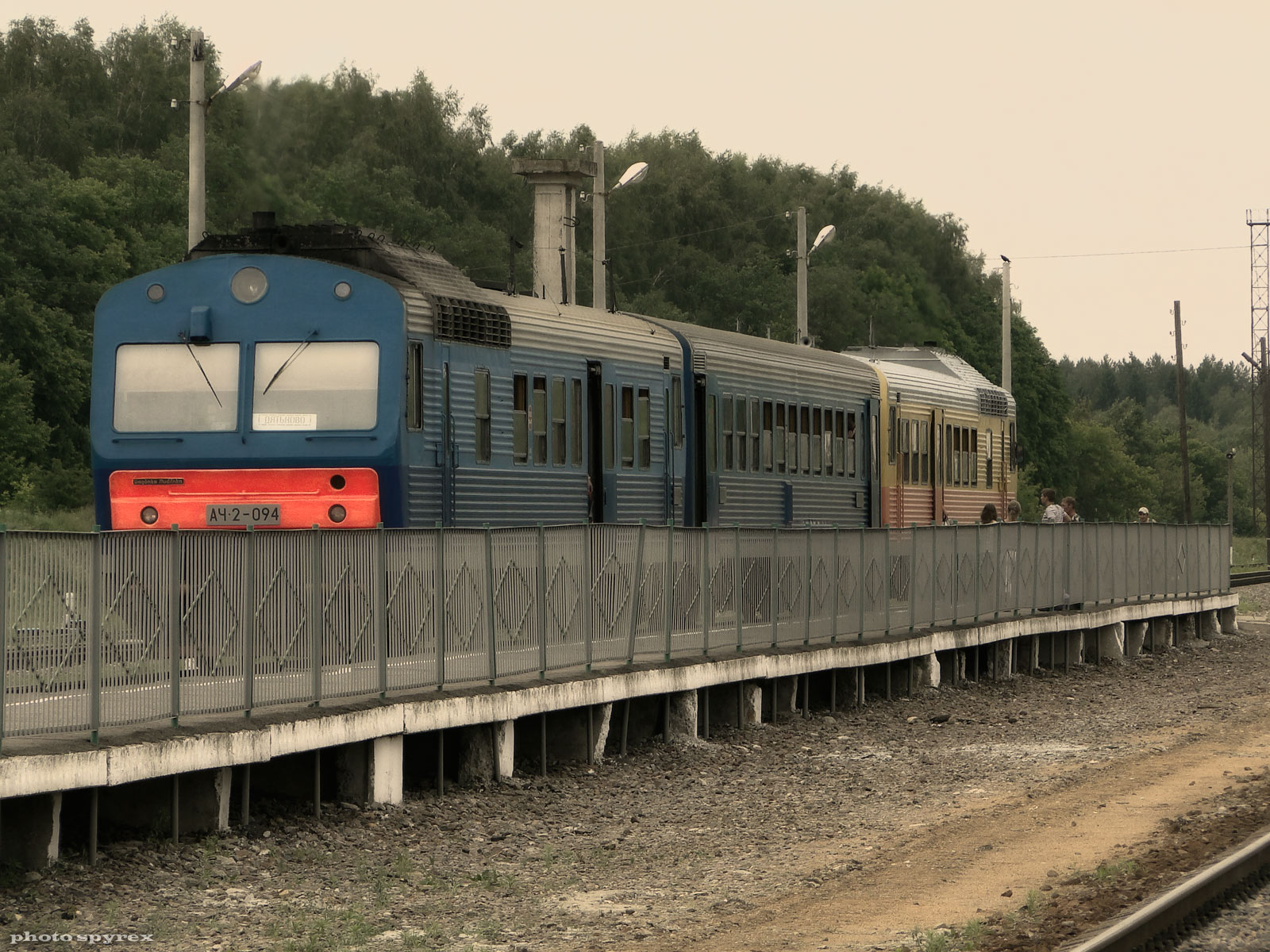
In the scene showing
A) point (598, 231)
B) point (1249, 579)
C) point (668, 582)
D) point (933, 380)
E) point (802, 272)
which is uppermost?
point (802, 272)

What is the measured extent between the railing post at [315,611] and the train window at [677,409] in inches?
426

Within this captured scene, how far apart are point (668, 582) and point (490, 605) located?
129 inches

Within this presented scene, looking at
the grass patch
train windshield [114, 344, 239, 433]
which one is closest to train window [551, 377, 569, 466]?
train windshield [114, 344, 239, 433]

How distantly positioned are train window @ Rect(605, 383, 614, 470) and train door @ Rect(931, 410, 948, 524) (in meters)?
12.9

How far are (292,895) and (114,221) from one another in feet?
181

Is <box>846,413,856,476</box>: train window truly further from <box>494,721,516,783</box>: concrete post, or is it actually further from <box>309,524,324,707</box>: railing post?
<box>309,524,324,707</box>: railing post

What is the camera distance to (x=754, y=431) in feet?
87.7

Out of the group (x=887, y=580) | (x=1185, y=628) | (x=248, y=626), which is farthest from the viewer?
(x=1185, y=628)

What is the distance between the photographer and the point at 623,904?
1138cm

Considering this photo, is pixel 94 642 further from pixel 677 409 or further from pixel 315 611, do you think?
pixel 677 409

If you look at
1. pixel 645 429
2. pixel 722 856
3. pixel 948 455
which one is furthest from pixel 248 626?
pixel 948 455

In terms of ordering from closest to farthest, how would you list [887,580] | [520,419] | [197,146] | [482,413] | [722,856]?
[722,856], [482,413], [520,419], [887,580], [197,146]

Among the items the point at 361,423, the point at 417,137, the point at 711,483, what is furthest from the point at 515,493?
the point at 417,137

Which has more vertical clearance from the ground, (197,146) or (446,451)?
(197,146)
